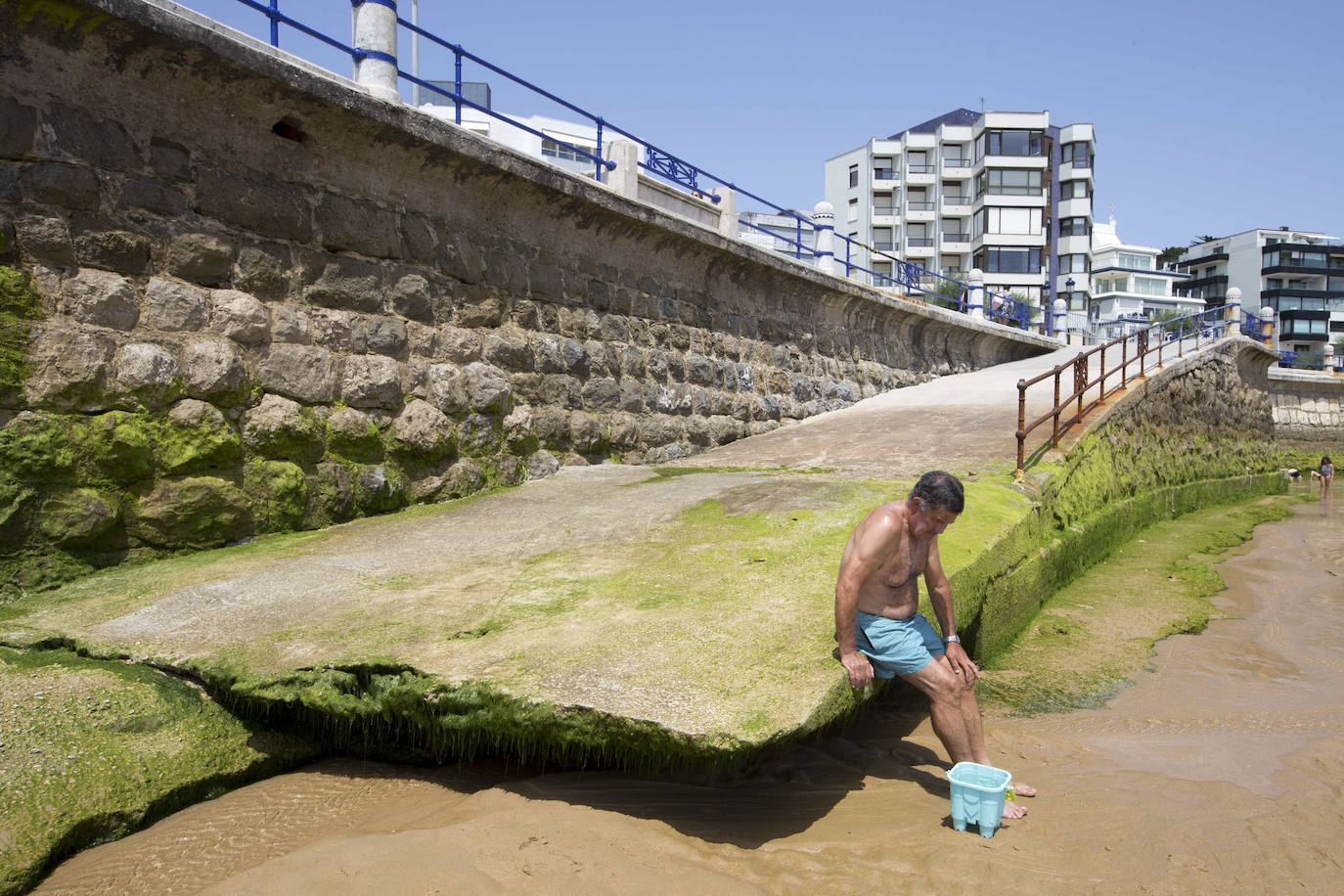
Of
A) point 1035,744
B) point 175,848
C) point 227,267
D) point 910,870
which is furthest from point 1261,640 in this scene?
point 227,267

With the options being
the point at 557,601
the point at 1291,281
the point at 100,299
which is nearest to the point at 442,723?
the point at 557,601

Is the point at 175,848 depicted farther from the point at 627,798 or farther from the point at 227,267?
the point at 227,267

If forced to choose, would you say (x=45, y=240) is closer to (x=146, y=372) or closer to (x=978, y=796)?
(x=146, y=372)

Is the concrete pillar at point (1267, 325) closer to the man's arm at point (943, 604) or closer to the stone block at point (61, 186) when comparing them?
the man's arm at point (943, 604)

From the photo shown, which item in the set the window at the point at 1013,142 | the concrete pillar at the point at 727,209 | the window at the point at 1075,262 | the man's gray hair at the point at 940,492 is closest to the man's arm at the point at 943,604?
the man's gray hair at the point at 940,492

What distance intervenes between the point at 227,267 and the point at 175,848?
11.1ft

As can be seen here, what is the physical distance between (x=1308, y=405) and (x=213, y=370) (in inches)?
1141

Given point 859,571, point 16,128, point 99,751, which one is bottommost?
point 99,751

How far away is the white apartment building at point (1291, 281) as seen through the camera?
204 ft

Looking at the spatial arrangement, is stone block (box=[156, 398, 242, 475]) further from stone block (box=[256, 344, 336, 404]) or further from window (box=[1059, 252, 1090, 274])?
window (box=[1059, 252, 1090, 274])

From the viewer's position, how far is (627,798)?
→ 3.04 metres

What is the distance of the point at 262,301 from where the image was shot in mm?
5211

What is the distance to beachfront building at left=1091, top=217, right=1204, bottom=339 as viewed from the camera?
197ft

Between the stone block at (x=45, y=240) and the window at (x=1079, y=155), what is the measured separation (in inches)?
2181
